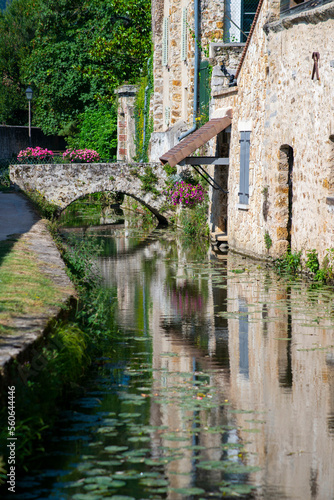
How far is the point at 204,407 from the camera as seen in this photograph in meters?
5.63

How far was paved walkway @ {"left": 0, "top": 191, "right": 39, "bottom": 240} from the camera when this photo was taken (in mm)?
12156

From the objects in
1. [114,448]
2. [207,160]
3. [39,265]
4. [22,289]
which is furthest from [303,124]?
[114,448]

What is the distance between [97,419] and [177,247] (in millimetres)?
11432

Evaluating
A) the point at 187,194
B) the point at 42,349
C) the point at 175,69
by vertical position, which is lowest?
the point at 187,194

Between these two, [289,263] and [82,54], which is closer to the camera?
[289,263]

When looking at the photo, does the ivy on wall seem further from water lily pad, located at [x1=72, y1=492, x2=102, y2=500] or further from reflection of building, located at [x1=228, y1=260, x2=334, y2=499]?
water lily pad, located at [x1=72, y1=492, x2=102, y2=500]

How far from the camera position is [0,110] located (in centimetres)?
4603

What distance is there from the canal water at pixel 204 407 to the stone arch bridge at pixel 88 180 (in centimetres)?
1119

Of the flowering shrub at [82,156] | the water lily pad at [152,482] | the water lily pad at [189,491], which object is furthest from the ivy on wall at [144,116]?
the water lily pad at [189,491]

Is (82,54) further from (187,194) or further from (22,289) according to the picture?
(22,289)

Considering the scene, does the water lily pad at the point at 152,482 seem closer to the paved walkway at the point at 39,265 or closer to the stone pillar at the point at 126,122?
the paved walkway at the point at 39,265

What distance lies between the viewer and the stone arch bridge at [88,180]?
835 inches

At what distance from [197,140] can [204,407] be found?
1015cm

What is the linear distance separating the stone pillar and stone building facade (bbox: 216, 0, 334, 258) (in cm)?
1466
